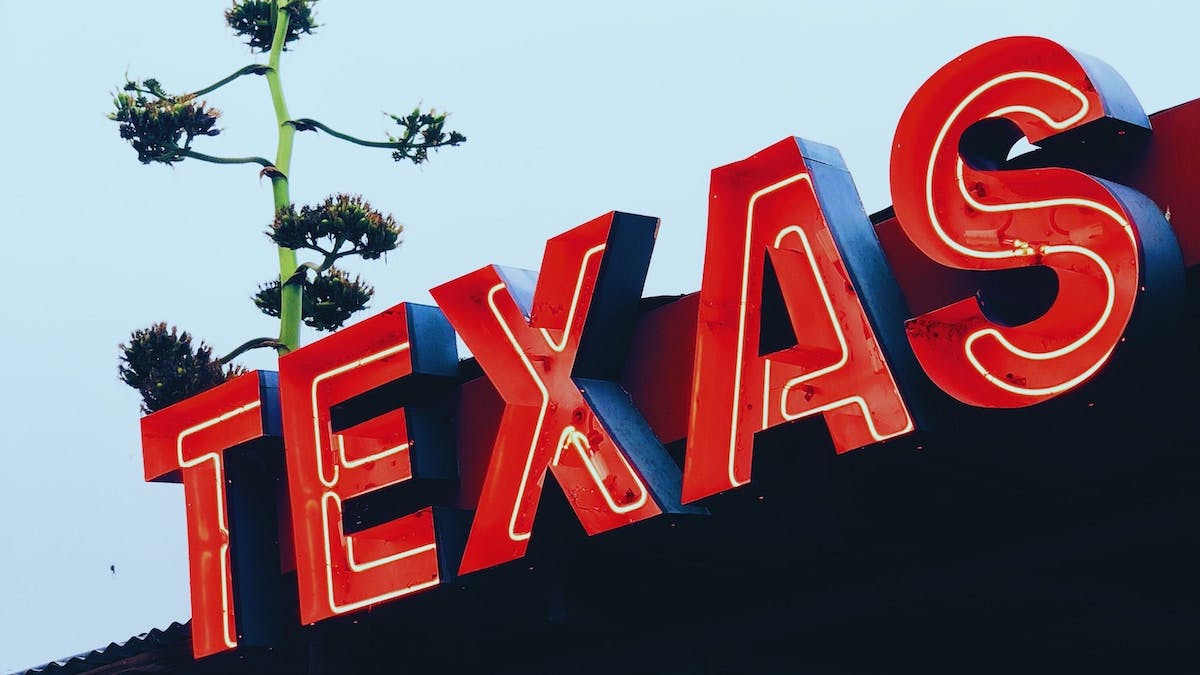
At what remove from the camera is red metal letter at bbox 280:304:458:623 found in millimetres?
10711

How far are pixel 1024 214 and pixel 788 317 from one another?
1.74 m

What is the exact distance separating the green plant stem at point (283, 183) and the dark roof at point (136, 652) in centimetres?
739

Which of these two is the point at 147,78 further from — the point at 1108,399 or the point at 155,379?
the point at 1108,399

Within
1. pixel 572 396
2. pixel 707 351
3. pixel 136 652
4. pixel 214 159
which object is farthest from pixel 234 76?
pixel 707 351

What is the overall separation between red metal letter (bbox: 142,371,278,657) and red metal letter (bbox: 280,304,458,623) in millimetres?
526

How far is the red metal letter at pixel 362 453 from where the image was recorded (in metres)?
10.7

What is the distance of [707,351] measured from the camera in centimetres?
916

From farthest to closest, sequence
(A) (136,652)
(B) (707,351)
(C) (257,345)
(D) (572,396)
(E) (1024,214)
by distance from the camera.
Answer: (C) (257,345) → (A) (136,652) → (D) (572,396) → (B) (707,351) → (E) (1024,214)

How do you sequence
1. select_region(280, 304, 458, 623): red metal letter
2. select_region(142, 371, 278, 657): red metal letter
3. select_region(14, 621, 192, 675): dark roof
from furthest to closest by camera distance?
select_region(14, 621, 192, 675): dark roof < select_region(142, 371, 278, 657): red metal letter < select_region(280, 304, 458, 623): red metal letter

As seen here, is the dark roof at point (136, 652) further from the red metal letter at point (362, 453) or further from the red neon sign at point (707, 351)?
the red metal letter at point (362, 453)

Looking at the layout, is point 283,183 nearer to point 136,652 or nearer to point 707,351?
point 136,652

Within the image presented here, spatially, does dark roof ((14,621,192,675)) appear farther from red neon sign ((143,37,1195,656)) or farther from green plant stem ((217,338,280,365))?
green plant stem ((217,338,280,365))

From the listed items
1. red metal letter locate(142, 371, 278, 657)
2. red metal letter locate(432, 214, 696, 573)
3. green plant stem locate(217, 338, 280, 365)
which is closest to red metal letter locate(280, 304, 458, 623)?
red metal letter locate(142, 371, 278, 657)

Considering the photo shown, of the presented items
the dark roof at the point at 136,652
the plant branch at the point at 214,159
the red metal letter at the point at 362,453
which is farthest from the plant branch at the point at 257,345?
the red metal letter at the point at 362,453
